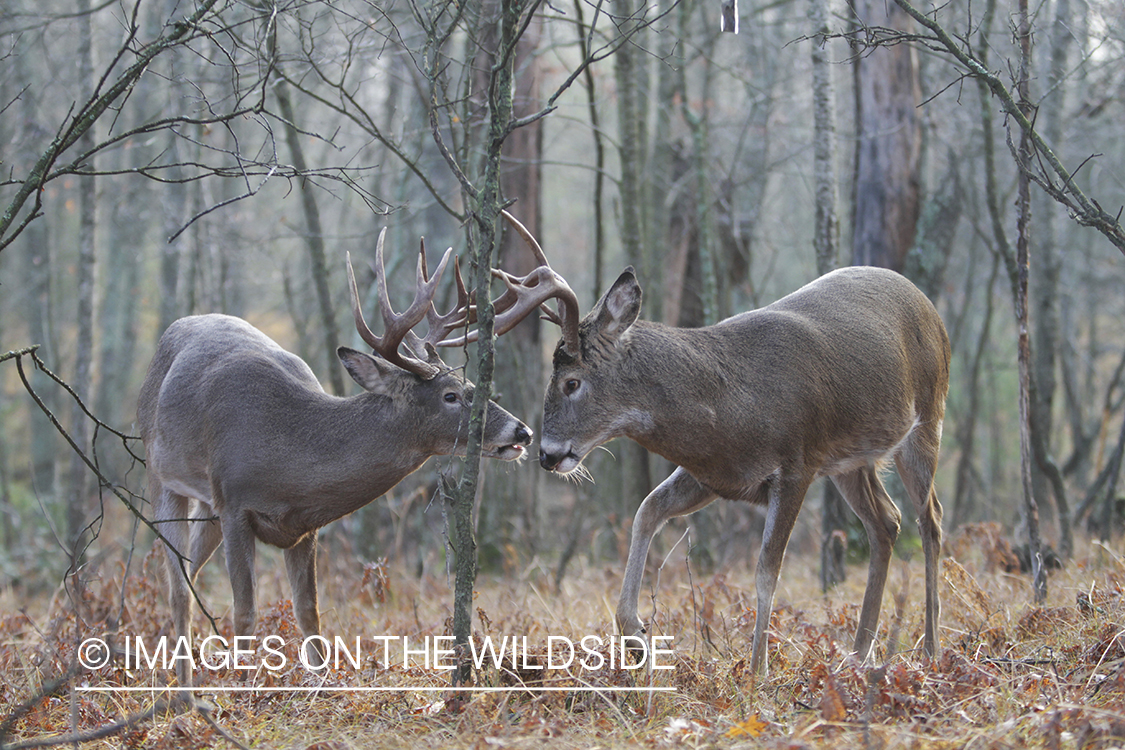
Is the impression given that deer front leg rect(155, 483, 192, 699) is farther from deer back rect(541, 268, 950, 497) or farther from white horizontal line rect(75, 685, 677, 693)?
deer back rect(541, 268, 950, 497)

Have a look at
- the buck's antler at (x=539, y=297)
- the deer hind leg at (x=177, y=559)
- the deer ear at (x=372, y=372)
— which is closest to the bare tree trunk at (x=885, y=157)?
the buck's antler at (x=539, y=297)

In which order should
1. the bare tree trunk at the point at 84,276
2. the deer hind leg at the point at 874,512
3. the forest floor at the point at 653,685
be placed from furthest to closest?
the bare tree trunk at the point at 84,276, the deer hind leg at the point at 874,512, the forest floor at the point at 653,685

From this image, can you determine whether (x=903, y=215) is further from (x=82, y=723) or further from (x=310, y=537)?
(x=82, y=723)

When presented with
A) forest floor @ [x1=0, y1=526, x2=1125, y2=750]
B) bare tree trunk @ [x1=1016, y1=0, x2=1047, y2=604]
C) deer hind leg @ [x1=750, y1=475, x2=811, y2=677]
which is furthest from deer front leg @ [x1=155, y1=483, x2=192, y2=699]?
bare tree trunk @ [x1=1016, y1=0, x2=1047, y2=604]

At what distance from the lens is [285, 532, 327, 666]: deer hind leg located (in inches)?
243

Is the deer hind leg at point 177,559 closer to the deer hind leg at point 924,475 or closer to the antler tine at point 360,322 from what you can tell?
the antler tine at point 360,322

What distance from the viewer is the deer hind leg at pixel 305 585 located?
617cm

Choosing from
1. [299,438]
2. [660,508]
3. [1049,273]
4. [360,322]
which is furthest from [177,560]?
[1049,273]

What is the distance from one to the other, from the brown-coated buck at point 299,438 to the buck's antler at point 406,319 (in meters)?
0.01

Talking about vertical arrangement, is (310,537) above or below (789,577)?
above

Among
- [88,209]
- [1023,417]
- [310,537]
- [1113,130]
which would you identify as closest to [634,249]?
[1023,417]

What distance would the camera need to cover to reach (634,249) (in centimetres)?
926

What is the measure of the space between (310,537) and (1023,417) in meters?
4.91

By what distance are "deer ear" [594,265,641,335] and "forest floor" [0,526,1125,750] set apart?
155 centimetres
